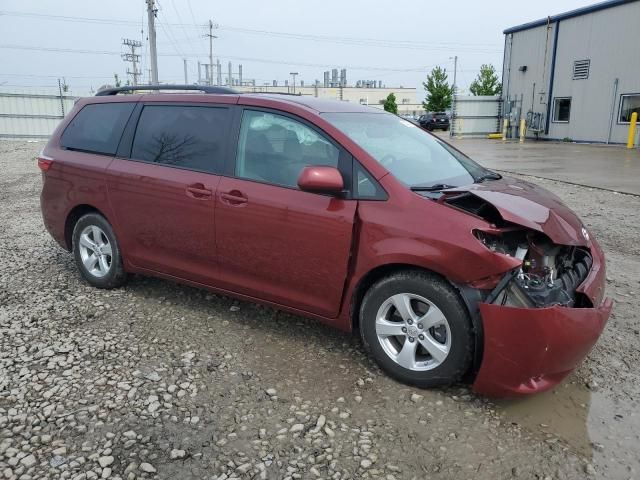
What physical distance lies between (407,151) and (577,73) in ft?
81.3

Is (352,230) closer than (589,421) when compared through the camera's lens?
No

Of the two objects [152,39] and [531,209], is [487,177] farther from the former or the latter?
[152,39]

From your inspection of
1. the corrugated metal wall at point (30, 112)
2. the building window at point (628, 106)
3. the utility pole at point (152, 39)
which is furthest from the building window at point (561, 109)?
the corrugated metal wall at point (30, 112)

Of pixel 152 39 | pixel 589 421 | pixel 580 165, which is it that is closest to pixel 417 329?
pixel 589 421

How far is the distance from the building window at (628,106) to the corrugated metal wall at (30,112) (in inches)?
972

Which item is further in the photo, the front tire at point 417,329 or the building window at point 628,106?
the building window at point 628,106

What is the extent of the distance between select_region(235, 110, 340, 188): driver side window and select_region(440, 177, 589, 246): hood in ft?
2.92

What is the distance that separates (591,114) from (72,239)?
24644 millimetres

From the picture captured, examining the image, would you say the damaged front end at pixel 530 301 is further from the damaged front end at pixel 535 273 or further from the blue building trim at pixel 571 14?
the blue building trim at pixel 571 14

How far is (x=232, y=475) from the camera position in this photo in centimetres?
244

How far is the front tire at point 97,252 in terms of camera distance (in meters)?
4.57

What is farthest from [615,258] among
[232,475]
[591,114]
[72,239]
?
[591,114]

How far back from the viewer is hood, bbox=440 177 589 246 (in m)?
2.95

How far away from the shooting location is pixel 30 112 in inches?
947
